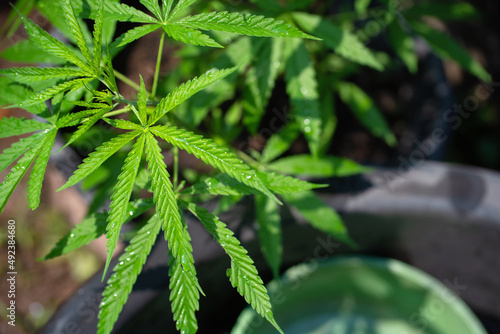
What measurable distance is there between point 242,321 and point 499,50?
154cm

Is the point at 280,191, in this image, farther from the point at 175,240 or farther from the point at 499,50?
the point at 499,50

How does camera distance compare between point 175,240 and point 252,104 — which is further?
→ point 252,104

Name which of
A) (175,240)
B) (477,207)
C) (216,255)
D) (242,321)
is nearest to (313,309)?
(242,321)

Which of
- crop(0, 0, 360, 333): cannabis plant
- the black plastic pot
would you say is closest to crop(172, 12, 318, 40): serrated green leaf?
crop(0, 0, 360, 333): cannabis plant

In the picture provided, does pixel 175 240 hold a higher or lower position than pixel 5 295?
higher

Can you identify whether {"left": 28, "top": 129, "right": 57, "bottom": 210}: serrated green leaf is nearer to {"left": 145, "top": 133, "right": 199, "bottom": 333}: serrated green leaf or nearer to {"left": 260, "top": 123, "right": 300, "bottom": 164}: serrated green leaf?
{"left": 145, "top": 133, "right": 199, "bottom": 333}: serrated green leaf

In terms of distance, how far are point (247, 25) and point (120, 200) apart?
294mm

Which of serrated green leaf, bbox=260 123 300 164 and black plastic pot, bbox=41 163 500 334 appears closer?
black plastic pot, bbox=41 163 500 334

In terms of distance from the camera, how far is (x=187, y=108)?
1.00 metres

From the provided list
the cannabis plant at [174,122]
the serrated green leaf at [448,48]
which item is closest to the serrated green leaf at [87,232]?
the cannabis plant at [174,122]

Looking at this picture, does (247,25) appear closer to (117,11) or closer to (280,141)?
(117,11)

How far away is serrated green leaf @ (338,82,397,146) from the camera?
123 cm

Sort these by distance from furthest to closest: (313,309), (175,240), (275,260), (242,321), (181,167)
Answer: (181,167) → (313,309) → (242,321) → (275,260) → (175,240)

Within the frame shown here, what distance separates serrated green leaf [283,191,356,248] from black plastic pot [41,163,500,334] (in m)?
0.11
